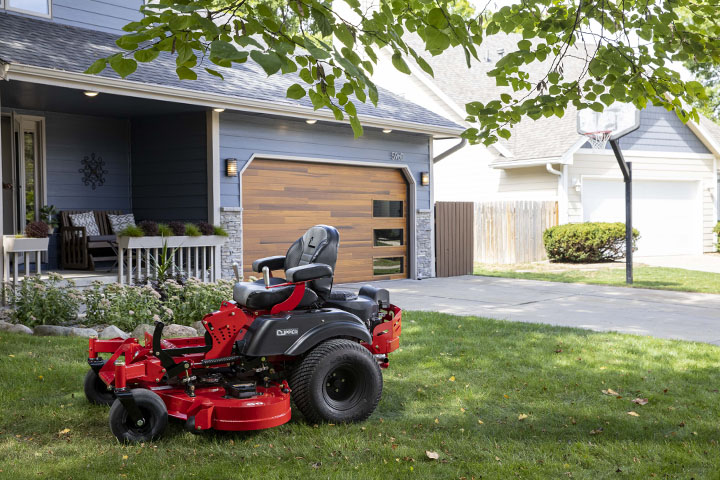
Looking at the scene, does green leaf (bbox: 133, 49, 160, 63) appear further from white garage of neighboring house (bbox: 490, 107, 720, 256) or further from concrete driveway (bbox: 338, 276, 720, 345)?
white garage of neighboring house (bbox: 490, 107, 720, 256)

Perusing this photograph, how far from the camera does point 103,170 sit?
11977 mm

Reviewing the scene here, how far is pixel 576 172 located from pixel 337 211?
8366 mm

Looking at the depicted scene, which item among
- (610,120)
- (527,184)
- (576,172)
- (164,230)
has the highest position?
(610,120)

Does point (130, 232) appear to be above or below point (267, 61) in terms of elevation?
below

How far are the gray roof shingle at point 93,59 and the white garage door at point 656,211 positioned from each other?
8.07 m

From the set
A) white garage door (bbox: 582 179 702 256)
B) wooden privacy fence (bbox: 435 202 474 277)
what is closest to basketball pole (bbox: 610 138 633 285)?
wooden privacy fence (bbox: 435 202 474 277)

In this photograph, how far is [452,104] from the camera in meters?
21.0

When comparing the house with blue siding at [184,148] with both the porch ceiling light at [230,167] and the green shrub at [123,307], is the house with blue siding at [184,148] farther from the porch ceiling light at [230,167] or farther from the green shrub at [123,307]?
the green shrub at [123,307]

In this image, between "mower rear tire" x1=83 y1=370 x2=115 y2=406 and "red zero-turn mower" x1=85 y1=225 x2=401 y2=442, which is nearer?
"red zero-turn mower" x1=85 y1=225 x2=401 y2=442

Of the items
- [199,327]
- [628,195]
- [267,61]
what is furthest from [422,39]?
[628,195]

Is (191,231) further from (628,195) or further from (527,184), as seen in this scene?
(527,184)

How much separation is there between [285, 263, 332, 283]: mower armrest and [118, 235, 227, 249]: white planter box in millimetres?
4955

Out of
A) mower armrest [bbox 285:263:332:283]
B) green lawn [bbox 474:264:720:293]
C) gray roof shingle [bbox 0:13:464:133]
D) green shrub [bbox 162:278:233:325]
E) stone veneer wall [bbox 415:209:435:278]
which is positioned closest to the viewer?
mower armrest [bbox 285:263:332:283]

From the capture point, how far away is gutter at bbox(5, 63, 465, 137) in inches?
333
